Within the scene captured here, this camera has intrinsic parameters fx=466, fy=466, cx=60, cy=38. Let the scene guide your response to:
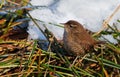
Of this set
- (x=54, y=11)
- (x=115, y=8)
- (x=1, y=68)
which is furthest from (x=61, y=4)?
(x=1, y=68)

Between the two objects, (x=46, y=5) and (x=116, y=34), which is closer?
(x=116, y=34)

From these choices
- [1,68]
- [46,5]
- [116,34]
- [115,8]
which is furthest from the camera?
[46,5]

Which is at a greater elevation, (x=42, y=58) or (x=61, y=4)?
(x=61, y=4)

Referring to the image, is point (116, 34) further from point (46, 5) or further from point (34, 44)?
point (46, 5)

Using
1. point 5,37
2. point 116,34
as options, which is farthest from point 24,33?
point 116,34

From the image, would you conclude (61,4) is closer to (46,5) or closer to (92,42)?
(46,5)

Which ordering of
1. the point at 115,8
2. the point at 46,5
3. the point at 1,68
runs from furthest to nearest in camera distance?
the point at 46,5, the point at 115,8, the point at 1,68
